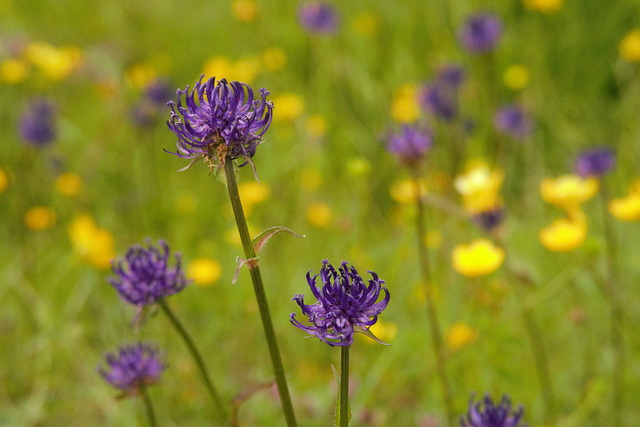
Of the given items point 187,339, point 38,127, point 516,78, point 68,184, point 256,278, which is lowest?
point 256,278

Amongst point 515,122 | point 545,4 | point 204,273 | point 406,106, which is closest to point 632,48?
→ point 545,4

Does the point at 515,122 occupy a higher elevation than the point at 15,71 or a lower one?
lower

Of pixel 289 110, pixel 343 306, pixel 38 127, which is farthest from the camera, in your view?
pixel 289 110

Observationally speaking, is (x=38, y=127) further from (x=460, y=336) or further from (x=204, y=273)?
(x=460, y=336)

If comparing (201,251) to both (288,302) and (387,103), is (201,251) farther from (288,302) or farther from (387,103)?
(387,103)

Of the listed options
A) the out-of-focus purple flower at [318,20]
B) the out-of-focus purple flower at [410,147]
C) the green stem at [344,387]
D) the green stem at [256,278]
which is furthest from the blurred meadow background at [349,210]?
the green stem at [344,387]

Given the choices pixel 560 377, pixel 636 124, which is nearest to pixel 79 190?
pixel 560 377

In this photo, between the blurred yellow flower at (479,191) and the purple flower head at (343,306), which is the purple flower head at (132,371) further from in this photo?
the blurred yellow flower at (479,191)
